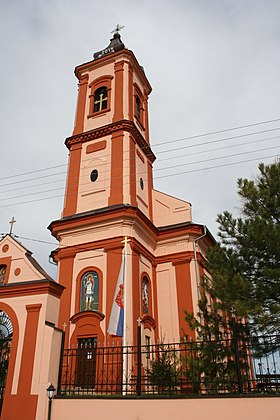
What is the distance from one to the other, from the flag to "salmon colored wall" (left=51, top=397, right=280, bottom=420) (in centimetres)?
489

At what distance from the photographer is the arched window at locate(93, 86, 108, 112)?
2181 cm

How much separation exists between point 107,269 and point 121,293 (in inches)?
63.2

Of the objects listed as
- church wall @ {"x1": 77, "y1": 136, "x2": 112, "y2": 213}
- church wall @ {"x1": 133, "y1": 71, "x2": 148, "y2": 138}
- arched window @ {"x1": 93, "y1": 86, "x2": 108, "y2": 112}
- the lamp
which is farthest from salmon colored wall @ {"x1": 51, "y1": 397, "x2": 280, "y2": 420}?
arched window @ {"x1": 93, "y1": 86, "x2": 108, "y2": 112}

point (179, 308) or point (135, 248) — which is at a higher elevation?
point (135, 248)

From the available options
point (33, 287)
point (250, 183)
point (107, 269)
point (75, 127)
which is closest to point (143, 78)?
point (75, 127)

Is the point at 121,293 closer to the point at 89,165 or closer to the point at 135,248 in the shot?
the point at 135,248

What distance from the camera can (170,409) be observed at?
794 centimetres

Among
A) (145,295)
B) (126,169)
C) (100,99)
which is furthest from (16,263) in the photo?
(100,99)

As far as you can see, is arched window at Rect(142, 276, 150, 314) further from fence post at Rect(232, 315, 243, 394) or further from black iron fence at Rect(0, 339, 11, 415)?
fence post at Rect(232, 315, 243, 394)

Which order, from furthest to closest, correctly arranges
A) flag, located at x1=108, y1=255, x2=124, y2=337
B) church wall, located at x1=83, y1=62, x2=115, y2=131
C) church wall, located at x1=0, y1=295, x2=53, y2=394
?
1. church wall, located at x1=83, y1=62, x2=115, y2=131
2. flag, located at x1=108, y1=255, x2=124, y2=337
3. church wall, located at x1=0, y1=295, x2=53, y2=394

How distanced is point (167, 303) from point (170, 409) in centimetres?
983

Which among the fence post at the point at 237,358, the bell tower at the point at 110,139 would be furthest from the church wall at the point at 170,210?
the fence post at the point at 237,358

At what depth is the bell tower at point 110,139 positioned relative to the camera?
60.5 ft

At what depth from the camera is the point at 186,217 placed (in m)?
19.3
